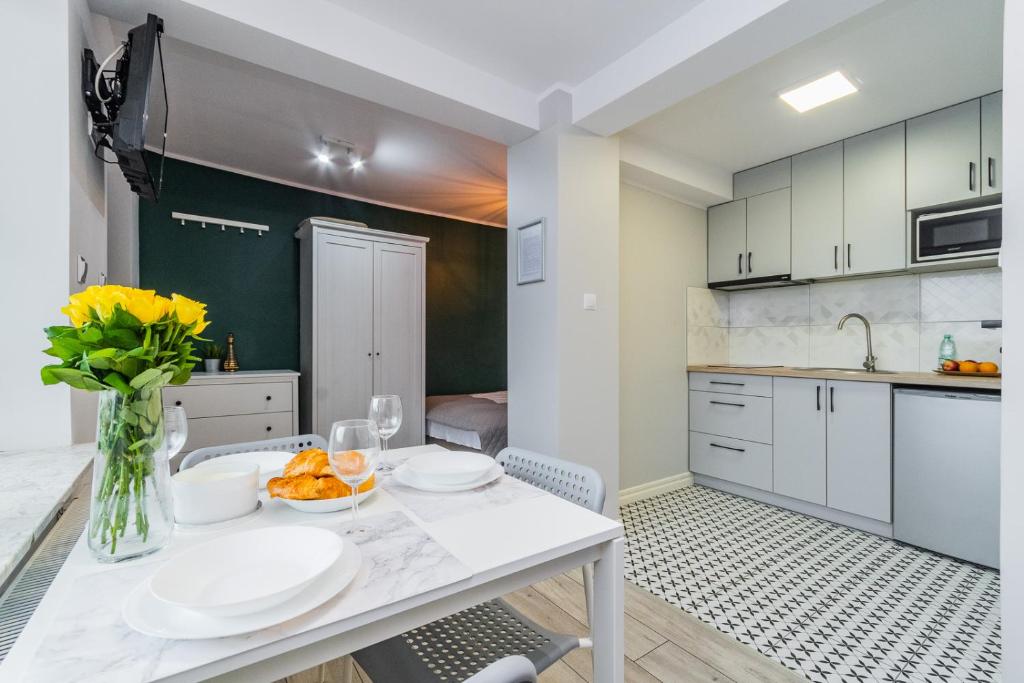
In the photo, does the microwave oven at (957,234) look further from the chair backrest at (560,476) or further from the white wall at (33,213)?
the white wall at (33,213)

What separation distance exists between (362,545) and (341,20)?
2.20 meters

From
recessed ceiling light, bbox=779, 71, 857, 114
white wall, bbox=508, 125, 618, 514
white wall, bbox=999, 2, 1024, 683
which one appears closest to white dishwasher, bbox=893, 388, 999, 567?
white wall, bbox=999, 2, 1024, 683

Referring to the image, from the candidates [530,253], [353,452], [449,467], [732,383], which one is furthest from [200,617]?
[732,383]

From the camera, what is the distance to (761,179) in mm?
3525

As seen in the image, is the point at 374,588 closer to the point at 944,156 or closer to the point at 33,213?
the point at 33,213

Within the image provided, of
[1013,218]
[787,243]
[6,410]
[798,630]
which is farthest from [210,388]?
[787,243]

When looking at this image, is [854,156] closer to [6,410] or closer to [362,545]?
[362,545]

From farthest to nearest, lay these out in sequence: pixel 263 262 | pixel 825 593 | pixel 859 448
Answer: pixel 263 262
pixel 859 448
pixel 825 593

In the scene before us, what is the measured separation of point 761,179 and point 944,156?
1.05m

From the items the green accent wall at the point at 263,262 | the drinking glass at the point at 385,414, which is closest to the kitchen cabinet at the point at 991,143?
the drinking glass at the point at 385,414

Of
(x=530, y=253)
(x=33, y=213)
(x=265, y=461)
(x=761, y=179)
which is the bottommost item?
(x=265, y=461)

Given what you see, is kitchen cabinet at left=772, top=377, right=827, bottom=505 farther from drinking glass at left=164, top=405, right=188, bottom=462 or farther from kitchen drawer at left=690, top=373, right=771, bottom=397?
drinking glass at left=164, top=405, right=188, bottom=462

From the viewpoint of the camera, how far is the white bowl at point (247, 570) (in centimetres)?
63

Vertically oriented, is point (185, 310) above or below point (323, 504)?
above
